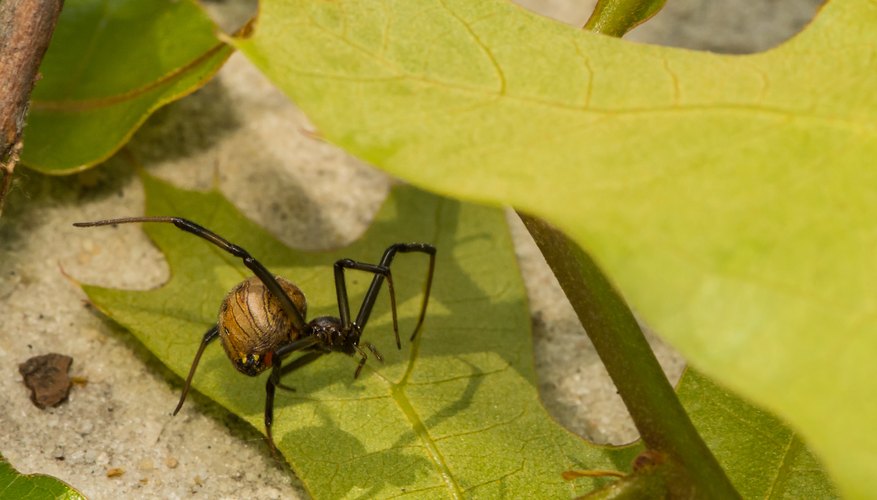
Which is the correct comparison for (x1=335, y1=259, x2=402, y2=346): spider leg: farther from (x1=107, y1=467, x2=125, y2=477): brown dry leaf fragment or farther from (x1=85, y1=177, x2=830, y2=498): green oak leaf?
(x1=107, y1=467, x2=125, y2=477): brown dry leaf fragment

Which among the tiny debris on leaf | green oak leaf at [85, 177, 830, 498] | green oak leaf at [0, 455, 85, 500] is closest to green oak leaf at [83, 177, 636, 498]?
green oak leaf at [85, 177, 830, 498]

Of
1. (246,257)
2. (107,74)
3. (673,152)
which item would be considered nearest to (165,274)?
(246,257)

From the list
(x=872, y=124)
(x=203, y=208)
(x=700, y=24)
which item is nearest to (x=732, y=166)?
(x=872, y=124)

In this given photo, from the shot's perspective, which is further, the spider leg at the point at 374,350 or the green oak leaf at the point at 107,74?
the green oak leaf at the point at 107,74

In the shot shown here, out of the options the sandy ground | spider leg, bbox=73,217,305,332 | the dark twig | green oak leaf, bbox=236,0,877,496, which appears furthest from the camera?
spider leg, bbox=73,217,305,332

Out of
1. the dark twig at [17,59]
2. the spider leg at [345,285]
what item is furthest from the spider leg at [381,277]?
the dark twig at [17,59]

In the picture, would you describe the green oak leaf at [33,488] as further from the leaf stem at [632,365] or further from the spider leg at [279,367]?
the leaf stem at [632,365]

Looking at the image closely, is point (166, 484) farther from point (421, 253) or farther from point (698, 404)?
point (698, 404)
